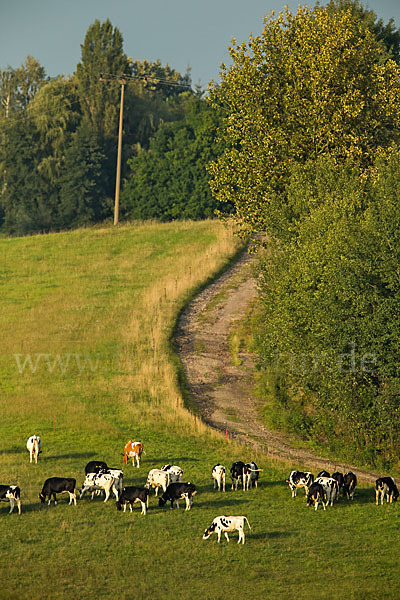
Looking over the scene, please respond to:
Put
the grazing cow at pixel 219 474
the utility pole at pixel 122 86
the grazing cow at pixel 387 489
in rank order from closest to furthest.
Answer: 1. the grazing cow at pixel 387 489
2. the grazing cow at pixel 219 474
3. the utility pole at pixel 122 86

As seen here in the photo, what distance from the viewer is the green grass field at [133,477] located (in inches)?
919

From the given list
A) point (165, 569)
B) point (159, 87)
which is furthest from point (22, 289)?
point (159, 87)

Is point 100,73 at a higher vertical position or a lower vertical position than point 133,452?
higher

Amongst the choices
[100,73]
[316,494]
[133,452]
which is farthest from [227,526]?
[100,73]

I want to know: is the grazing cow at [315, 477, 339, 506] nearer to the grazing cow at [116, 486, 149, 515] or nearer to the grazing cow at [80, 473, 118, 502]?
the grazing cow at [116, 486, 149, 515]

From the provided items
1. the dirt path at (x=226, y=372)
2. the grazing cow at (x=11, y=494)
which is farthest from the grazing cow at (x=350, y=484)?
the grazing cow at (x=11, y=494)

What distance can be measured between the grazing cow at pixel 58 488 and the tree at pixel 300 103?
Result: 27642 millimetres

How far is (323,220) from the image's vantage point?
42.3 m

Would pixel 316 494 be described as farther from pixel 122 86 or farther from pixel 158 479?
pixel 122 86

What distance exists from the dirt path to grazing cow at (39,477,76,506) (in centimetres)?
1242

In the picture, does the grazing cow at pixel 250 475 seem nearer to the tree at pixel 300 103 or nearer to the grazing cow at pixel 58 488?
the grazing cow at pixel 58 488

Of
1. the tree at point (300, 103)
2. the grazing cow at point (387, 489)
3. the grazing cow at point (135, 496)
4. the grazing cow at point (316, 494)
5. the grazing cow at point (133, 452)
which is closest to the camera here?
the grazing cow at point (135, 496)

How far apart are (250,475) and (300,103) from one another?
30.5 metres

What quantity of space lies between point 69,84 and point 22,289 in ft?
163
